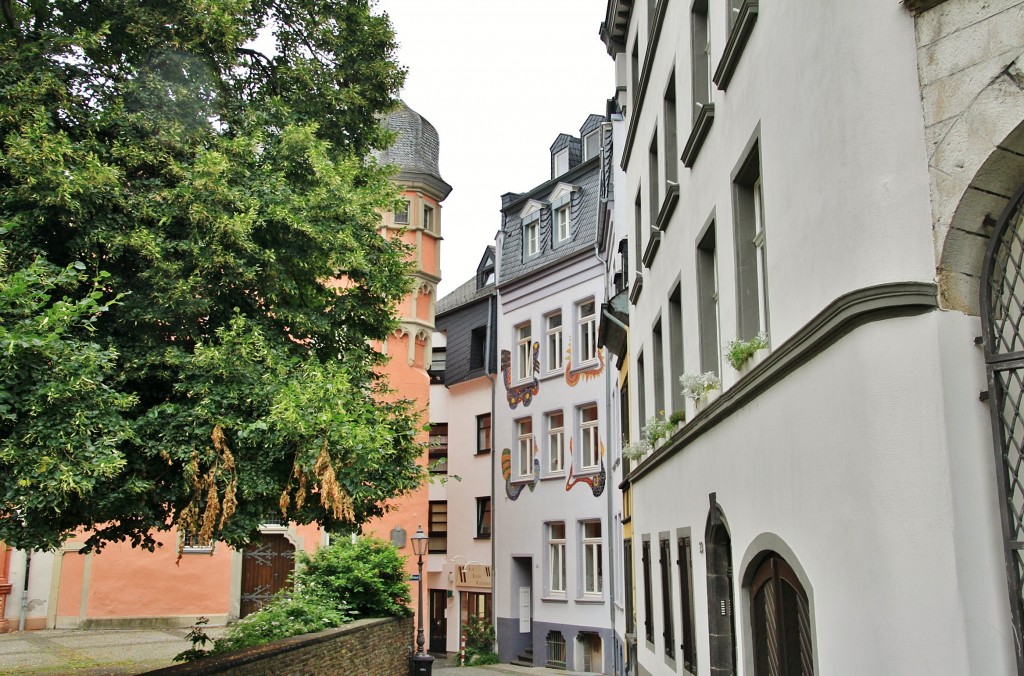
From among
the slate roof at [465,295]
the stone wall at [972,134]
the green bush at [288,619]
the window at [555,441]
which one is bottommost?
the green bush at [288,619]

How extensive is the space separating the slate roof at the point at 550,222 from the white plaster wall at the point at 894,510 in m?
22.6

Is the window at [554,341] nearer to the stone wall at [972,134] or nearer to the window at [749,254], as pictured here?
the window at [749,254]

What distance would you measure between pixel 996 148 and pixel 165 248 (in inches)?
340

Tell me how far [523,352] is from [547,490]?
4712 millimetres

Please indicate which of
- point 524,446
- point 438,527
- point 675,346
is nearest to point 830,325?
point 675,346

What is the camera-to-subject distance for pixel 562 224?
30812mm

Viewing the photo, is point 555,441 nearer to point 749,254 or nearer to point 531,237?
point 531,237

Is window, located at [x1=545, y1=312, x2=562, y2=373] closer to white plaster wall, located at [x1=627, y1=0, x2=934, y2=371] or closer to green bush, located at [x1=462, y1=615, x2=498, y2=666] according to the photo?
green bush, located at [x1=462, y1=615, x2=498, y2=666]

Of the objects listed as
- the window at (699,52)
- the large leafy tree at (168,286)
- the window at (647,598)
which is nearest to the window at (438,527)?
the window at (647,598)

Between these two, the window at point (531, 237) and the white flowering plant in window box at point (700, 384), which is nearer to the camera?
the white flowering plant in window box at point (700, 384)

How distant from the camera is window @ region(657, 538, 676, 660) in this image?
1156 cm

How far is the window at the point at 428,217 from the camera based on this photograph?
31.7 meters

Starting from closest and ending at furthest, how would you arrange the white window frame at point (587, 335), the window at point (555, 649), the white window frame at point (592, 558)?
the white window frame at point (592, 558), the window at point (555, 649), the white window frame at point (587, 335)

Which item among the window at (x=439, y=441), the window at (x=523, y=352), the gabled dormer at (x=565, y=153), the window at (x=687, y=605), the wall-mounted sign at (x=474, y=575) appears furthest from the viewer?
the window at (x=439, y=441)
